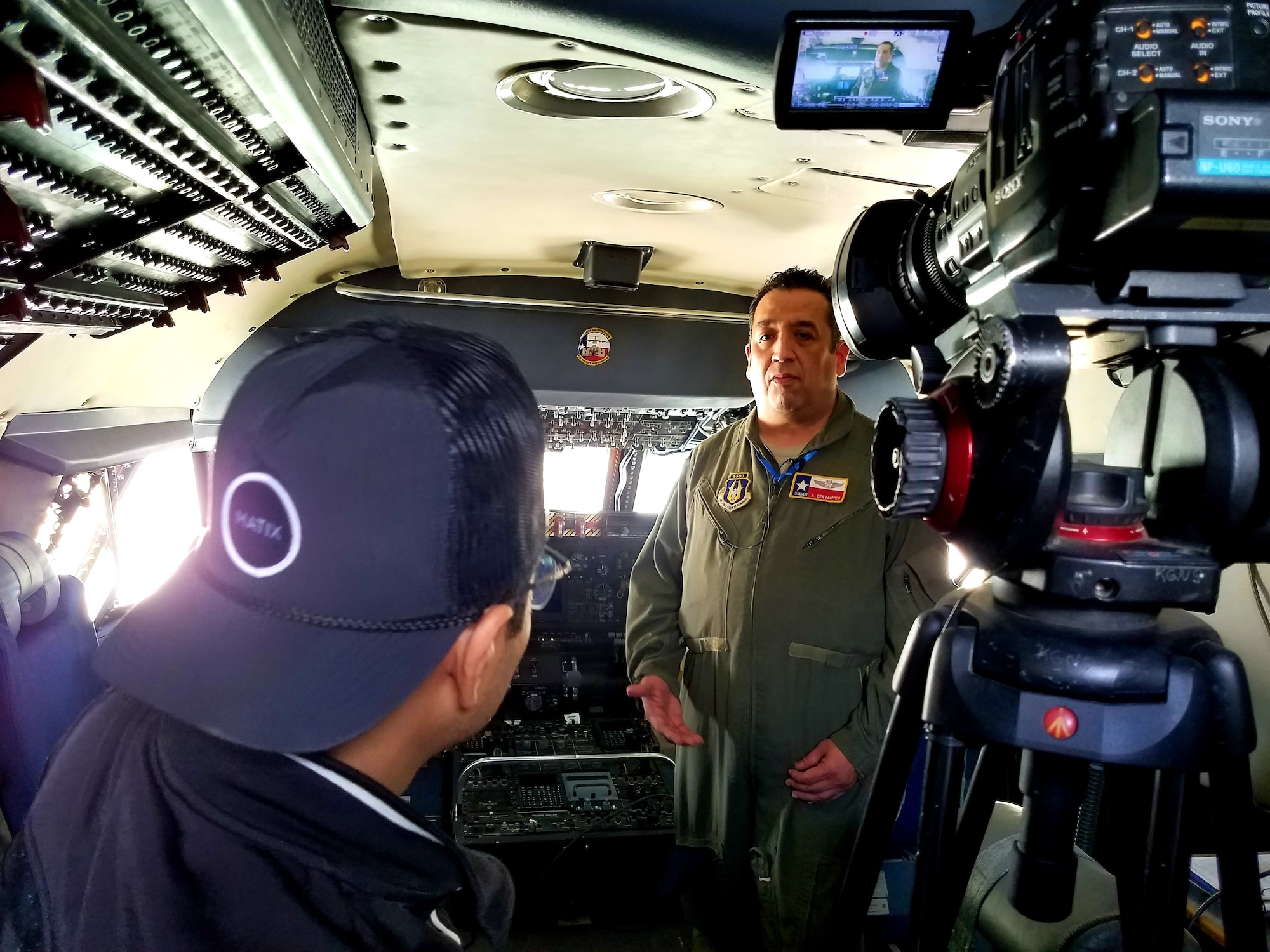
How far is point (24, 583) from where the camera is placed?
1918 millimetres

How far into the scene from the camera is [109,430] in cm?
291

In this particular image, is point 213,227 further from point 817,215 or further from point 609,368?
point 609,368

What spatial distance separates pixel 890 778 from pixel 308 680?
0.76 metres

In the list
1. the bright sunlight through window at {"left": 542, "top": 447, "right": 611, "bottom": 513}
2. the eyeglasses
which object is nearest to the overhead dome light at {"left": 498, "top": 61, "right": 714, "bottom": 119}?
the eyeglasses

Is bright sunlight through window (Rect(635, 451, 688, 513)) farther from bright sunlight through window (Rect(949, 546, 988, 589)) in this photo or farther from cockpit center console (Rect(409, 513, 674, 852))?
bright sunlight through window (Rect(949, 546, 988, 589))

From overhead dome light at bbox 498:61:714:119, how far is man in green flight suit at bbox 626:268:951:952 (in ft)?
2.75

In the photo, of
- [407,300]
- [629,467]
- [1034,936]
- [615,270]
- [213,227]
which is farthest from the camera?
[629,467]

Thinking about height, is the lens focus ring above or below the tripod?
above

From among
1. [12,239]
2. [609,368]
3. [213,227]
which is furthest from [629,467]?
[12,239]

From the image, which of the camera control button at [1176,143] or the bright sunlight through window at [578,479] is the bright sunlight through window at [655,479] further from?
the camera control button at [1176,143]

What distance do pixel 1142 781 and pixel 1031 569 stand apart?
0.31 m

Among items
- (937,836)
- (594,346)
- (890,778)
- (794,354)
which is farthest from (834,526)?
(594,346)

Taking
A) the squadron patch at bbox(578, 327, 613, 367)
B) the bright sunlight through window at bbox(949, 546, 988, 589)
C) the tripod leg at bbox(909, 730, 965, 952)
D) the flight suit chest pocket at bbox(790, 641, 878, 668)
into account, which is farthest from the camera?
the squadron patch at bbox(578, 327, 613, 367)

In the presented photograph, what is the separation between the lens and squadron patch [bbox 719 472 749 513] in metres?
2.56
